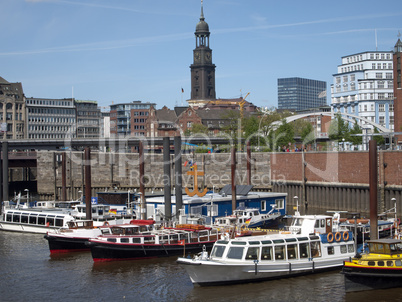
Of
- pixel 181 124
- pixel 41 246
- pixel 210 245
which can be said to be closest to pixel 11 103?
pixel 181 124

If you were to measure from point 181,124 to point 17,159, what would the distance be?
89168 mm

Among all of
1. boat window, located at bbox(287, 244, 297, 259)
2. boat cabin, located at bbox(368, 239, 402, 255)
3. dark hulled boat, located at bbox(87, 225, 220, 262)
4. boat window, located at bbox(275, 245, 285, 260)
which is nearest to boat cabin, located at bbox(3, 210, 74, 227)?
dark hulled boat, located at bbox(87, 225, 220, 262)

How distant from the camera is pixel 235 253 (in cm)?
3669

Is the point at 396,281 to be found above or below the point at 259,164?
below

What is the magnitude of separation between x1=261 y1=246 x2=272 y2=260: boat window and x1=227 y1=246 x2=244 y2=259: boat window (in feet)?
4.63

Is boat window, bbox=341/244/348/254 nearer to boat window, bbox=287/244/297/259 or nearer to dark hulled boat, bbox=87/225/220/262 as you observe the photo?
boat window, bbox=287/244/297/259

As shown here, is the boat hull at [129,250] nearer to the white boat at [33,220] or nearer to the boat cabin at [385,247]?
the white boat at [33,220]

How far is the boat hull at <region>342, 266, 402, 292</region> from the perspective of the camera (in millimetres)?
34344

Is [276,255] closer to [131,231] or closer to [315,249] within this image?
[315,249]

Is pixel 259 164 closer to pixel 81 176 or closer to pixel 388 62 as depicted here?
pixel 81 176

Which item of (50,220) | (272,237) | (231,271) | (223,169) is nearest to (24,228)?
(50,220)

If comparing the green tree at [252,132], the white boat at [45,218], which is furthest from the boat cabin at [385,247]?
the green tree at [252,132]

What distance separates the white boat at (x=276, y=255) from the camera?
36156mm

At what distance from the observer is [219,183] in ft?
309
